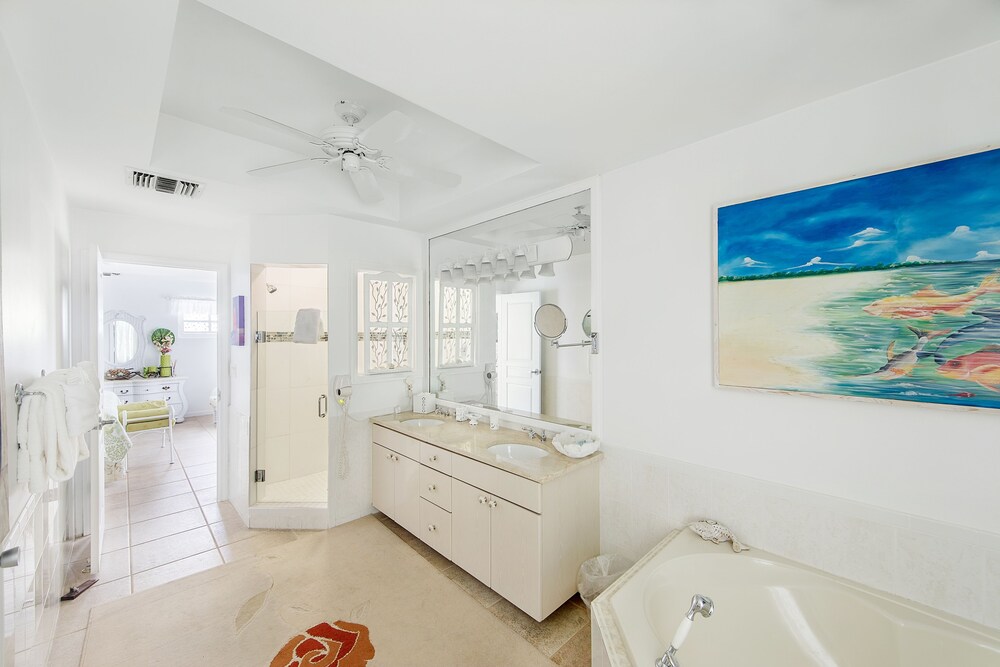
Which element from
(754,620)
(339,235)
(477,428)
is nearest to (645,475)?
(754,620)

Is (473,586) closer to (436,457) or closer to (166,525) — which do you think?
(436,457)

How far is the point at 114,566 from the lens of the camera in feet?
8.33

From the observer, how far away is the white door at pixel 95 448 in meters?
2.42

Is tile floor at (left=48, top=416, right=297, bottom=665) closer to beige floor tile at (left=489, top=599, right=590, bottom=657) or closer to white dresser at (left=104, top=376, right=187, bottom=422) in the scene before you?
beige floor tile at (left=489, top=599, right=590, bottom=657)

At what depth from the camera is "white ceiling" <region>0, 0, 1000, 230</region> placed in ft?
3.76

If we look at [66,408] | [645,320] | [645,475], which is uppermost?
[645,320]

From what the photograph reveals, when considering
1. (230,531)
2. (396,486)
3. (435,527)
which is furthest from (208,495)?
(435,527)

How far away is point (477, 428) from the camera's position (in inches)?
114

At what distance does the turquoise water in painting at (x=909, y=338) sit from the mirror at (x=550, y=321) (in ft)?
4.14

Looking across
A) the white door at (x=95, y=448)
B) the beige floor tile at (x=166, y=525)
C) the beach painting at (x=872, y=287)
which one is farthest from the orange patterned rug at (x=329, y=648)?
the beach painting at (x=872, y=287)

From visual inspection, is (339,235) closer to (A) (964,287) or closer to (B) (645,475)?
(B) (645,475)

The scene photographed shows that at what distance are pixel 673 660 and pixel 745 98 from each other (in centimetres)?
194

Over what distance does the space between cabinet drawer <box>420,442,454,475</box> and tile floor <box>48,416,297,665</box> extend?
123cm

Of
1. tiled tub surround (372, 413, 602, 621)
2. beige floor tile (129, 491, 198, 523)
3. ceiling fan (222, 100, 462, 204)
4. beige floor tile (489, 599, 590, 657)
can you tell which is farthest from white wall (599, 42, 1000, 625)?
beige floor tile (129, 491, 198, 523)
